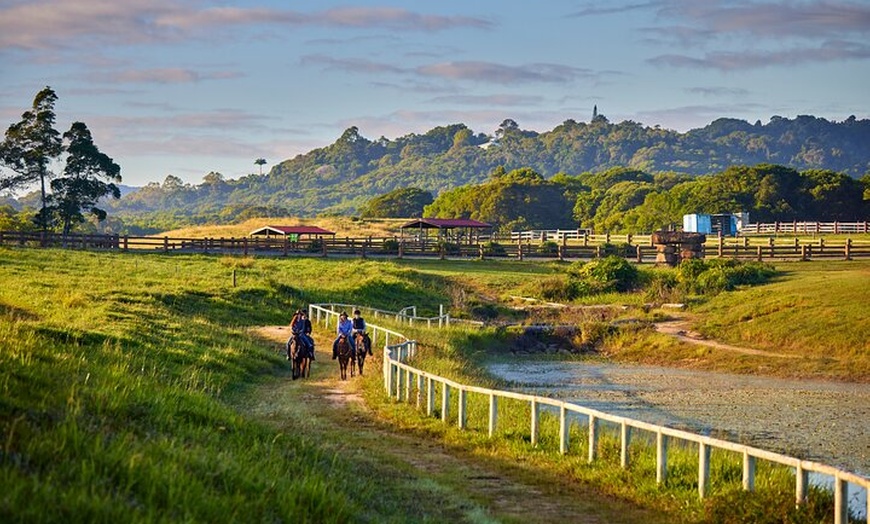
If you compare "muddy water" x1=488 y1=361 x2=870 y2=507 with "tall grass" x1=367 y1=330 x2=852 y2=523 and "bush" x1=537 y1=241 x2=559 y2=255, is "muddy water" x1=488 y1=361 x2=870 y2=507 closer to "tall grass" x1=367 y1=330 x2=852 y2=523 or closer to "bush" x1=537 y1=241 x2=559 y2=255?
"tall grass" x1=367 y1=330 x2=852 y2=523

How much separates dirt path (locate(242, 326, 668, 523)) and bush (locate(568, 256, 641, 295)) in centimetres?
3661

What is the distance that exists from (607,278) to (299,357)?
3533 cm

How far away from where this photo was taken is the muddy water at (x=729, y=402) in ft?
83.7

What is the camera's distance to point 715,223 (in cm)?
11331

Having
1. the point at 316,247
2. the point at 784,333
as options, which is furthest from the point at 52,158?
the point at 784,333

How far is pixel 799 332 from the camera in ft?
145

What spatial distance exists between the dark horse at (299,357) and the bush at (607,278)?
3256 cm

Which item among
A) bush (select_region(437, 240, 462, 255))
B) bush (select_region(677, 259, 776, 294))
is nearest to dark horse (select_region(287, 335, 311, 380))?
bush (select_region(677, 259, 776, 294))

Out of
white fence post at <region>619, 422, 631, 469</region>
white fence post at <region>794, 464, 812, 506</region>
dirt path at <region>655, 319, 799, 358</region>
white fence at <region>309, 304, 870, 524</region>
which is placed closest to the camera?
white fence at <region>309, 304, 870, 524</region>

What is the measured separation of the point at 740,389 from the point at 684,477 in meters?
20.6

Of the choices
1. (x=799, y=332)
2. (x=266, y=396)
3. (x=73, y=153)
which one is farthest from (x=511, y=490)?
(x=73, y=153)

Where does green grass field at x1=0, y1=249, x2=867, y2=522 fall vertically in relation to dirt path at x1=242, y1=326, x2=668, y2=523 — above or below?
above

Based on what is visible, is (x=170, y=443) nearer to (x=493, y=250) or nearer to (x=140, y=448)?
(x=140, y=448)

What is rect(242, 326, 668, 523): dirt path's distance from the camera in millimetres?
14688
